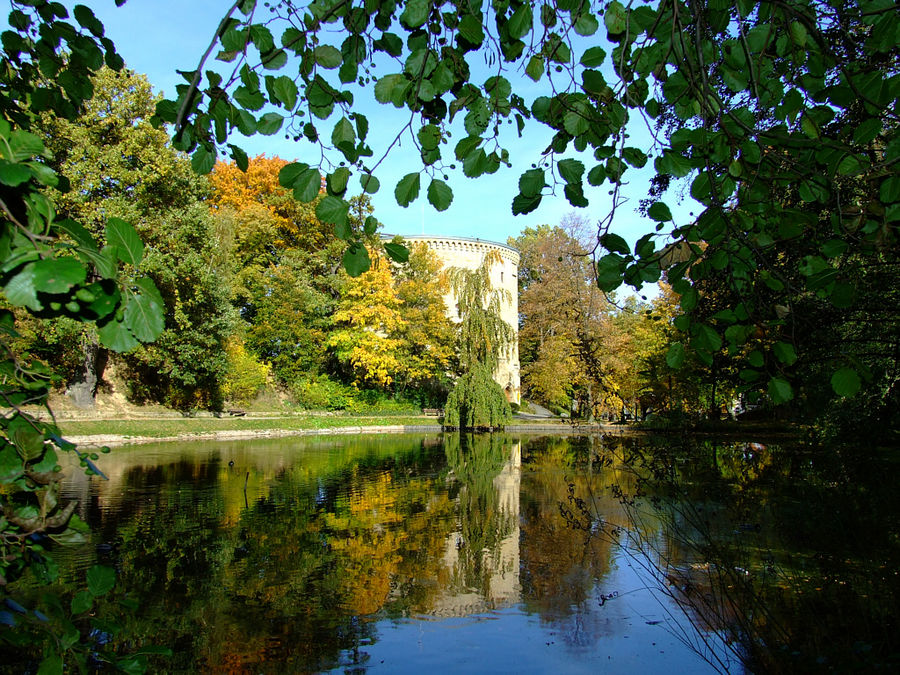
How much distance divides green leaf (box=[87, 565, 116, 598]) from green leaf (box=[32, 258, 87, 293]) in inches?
39.0

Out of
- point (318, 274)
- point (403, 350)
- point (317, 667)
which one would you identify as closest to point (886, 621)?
point (317, 667)

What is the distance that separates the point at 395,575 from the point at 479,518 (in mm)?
2861

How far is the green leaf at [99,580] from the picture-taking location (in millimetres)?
1660

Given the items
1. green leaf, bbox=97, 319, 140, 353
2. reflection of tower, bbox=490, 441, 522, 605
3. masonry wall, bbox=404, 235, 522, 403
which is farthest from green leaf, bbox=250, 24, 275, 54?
masonry wall, bbox=404, 235, 522, 403

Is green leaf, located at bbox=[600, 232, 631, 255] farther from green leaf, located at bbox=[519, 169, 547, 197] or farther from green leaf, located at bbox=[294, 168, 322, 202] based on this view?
green leaf, located at bbox=[294, 168, 322, 202]

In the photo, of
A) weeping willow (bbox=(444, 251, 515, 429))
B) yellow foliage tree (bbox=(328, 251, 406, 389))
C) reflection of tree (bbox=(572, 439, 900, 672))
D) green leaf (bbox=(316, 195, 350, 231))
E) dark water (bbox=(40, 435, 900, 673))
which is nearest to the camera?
green leaf (bbox=(316, 195, 350, 231))

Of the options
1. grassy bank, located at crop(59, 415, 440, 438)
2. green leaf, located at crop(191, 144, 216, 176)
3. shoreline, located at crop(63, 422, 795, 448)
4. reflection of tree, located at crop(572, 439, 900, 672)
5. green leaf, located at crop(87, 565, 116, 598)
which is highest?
green leaf, located at crop(191, 144, 216, 176)

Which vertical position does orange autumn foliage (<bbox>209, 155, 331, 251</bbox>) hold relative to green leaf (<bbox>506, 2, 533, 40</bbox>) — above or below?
above

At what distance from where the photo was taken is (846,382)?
1.88m

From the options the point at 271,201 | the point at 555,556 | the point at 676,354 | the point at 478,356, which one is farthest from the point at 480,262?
Result: the point at 676,354

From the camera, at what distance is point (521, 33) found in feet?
5.52

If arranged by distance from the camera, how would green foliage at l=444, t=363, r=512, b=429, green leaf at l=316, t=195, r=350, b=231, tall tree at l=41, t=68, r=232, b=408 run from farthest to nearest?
green foliage at l=444, t=363, r=512, b=429 → tall tree at l=41, t=68, r=232, b=408 → green leaf at l=316, t=195, r=350, b=231

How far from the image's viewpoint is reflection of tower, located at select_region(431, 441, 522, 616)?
5.56 metres

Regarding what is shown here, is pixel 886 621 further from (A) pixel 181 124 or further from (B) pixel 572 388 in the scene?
(B) pixel 572 388
